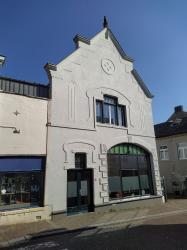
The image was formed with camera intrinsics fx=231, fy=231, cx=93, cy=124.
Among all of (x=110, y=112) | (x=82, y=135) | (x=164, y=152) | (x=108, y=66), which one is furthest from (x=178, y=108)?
(x=82, y=135)

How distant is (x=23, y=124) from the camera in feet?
38.4

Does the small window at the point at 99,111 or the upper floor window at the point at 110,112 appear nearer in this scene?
the small window at the point at 99,111

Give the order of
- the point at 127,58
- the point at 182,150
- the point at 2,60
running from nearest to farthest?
the point at 2,60 < the point at 127,58 < the point at 182,150

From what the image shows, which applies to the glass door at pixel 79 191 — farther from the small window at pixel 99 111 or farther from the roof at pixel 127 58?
the roof at pixel 127 58

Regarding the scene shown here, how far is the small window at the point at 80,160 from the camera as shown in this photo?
13453mm

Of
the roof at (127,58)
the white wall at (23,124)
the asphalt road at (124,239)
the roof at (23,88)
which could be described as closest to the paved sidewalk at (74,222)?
the asphalt road at (124,239)

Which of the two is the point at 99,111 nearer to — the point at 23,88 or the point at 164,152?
the point at 23,88

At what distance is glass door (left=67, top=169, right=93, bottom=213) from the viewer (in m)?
12.7

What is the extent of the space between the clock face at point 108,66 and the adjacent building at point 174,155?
11.5m

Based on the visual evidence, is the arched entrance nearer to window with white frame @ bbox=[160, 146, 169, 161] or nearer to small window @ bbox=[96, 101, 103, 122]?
small window @ bbox=[96, 101, 103, 122]

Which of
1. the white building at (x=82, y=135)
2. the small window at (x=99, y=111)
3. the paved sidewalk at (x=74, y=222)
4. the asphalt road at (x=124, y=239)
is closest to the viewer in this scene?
the asphalt road at (x=124, y=239)

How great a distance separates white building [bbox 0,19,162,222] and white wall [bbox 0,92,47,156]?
46 millimetres

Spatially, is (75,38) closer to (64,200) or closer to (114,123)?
(114,123)

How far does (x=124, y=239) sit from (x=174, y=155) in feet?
58.4
